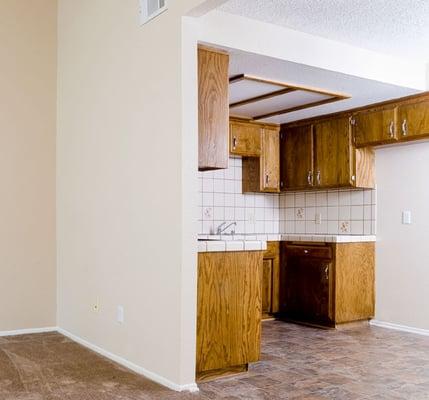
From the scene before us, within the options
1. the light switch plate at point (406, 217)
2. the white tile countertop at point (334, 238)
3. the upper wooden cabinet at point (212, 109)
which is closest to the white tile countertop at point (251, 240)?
the white tile countertop at point (334, 238)

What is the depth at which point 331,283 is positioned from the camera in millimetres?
5066

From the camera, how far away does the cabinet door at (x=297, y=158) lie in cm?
571

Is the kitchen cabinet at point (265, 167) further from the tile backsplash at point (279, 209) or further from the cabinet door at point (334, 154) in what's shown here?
the cabinet door at point (334, 154)

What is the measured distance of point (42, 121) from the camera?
4973mm

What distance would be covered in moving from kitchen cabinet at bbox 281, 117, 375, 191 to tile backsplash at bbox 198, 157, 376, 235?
25 cm

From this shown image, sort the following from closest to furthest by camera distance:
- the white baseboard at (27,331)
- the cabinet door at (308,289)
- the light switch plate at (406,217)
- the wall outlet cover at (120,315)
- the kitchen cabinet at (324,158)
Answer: the wall outlet cover at (120,315), the white baseboard at (27,331), the light switch plate at (406,217), the cabinet door at (308,289), the kitchen cabinet at (324,158)

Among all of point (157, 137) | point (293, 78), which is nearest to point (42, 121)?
point (157, 137)

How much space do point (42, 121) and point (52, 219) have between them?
2.96 ft


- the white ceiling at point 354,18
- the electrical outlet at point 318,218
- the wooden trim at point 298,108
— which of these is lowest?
the electrical outlet at point 318,218

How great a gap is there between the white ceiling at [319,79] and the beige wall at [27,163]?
1.95 metres

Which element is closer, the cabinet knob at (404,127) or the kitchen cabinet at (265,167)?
the cabinet knob at (404,127)

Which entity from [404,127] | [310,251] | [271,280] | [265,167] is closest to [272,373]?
[310,251]

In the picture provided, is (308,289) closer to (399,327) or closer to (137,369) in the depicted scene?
(399,327)

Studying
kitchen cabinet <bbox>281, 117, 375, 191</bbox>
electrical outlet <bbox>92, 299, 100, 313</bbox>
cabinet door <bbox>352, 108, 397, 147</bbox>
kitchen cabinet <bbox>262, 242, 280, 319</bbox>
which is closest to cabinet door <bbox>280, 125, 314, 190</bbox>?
kitchen cabinet <bbox>281, 117, 375, 191</bbox>
